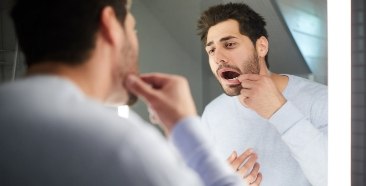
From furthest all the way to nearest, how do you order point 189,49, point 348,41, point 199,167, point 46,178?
point 348,41
point 189,49
point 199,167
point 46,178

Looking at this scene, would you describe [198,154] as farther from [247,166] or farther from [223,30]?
[223,30]

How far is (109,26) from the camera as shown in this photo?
1.05 meters

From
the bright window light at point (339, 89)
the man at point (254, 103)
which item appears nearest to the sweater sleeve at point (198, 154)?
the man at point (254, 103)

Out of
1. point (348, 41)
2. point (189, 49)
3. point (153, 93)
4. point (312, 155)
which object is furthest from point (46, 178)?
point (348, 41)

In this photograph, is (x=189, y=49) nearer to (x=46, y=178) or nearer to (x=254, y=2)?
(x=254, y=2)

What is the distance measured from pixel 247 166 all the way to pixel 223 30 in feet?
1.66

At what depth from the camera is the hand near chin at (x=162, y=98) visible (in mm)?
1144

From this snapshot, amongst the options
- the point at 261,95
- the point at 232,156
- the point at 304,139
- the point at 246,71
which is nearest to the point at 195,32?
the point at 246,71

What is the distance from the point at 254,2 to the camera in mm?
1407

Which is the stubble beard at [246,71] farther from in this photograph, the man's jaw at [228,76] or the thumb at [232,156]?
the thumb at [232,156]

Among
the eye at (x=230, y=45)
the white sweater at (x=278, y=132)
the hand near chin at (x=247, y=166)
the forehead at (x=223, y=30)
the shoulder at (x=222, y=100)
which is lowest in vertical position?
the hand near chin at (x=247, y=166)

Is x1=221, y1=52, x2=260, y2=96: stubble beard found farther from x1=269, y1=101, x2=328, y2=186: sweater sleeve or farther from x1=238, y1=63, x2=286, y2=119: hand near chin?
x1=269, y1=101, x2=328, y2=186: sweater sleeve

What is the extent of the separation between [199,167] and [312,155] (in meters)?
0.62

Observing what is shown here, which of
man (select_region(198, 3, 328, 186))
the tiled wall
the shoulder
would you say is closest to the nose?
man (select_region(198, 3, 328, 186))
